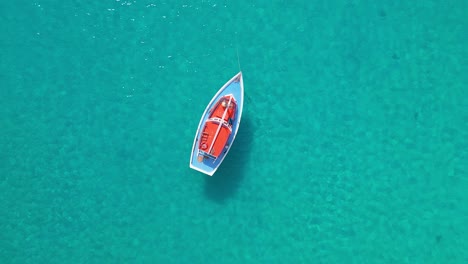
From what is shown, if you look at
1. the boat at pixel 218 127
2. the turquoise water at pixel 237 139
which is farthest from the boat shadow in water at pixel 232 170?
the boat at pixel 218 127

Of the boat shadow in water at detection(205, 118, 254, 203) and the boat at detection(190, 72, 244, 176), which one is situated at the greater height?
the boat at detection(190, 72, 244, 176)

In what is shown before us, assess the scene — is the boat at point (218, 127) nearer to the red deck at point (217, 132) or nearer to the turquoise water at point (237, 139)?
the red deck at point (217, 132)

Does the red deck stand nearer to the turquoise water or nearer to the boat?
the boat

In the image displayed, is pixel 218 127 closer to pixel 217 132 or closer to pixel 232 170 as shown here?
pixel 217 132

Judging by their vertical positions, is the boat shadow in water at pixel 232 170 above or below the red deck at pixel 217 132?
below

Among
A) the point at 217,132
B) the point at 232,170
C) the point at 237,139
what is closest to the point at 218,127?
the point at 217,132

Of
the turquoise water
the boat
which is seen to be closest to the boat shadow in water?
the turquoise water
